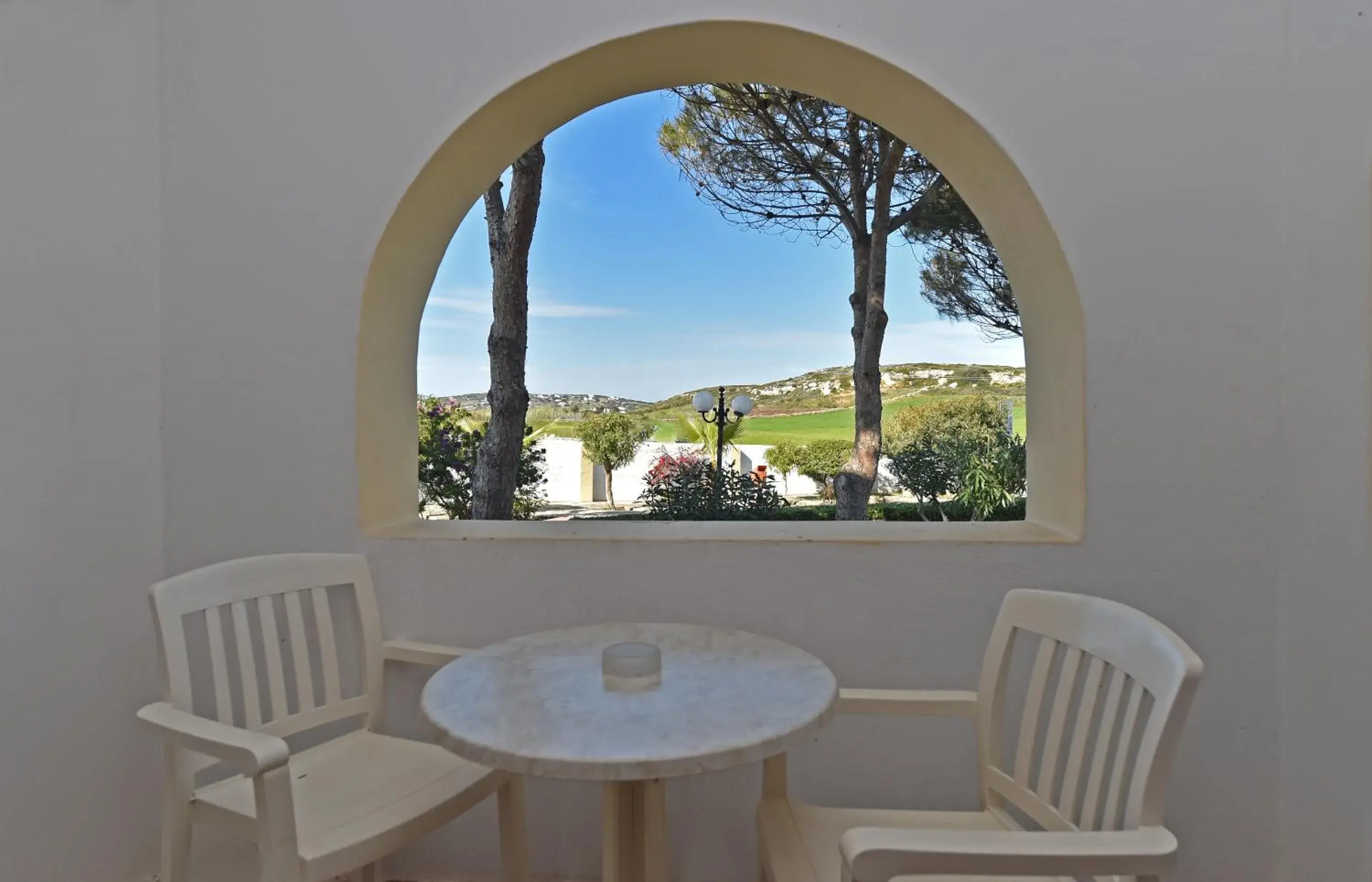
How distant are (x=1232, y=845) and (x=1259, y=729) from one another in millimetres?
271

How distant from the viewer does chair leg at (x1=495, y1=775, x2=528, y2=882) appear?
1.46m

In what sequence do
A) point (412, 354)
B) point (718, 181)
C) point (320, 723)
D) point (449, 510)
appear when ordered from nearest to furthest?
1. point (320, 723)
2. point (412, 354)
3. point (449, 510)
4. point (718, 181)

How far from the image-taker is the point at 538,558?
1.83 m

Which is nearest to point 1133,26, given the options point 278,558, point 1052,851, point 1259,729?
point 1259,729

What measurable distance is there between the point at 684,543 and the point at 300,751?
3.46 ft

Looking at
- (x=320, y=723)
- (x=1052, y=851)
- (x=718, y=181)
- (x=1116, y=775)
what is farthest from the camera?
(x=718, y=181)

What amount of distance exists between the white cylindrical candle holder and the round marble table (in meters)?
0.01

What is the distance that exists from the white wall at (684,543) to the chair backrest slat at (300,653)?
0.27 meters

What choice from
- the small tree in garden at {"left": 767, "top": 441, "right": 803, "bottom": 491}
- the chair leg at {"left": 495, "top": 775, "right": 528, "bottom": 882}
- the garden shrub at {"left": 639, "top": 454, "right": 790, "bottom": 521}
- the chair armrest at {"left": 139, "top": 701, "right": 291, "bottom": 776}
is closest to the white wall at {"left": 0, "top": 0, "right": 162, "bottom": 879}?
the chair armrest at {"left": 139, "top": 701, "right": 291, "bottom": 776}

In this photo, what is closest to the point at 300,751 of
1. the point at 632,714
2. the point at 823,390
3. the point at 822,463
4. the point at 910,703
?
the point at 632,714

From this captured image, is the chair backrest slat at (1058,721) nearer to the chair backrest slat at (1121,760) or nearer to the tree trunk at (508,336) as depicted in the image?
the chair backrest slat at (1121,760)

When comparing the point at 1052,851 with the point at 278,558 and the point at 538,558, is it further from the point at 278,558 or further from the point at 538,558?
the point at 278,558

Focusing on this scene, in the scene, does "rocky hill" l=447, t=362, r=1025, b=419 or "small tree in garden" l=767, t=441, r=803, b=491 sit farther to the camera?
"small tree in garden" l=767, t=441, r=803, b=491

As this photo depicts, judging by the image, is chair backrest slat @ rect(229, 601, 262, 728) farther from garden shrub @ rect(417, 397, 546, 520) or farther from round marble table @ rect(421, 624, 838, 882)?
garden shrub @ rect(417, 397, 546, 520)
